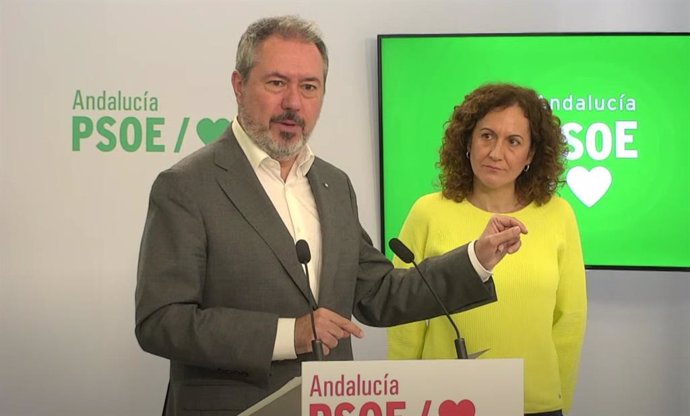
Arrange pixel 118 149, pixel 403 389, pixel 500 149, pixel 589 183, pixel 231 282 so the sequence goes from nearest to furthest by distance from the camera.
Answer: pixel 403 389
pixel 231 282
pixel 500 149
pixel 589 183
pixel 118 149

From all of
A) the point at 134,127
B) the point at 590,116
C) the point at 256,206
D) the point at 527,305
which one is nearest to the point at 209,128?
the point at 134,127

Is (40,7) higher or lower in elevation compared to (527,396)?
higher

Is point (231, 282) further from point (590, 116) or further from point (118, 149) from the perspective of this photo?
point (590, 116)

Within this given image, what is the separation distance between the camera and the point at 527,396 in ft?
9.92

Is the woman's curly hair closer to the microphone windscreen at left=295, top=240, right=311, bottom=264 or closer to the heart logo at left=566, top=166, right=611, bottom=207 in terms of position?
the heart logo at left=566, top=166, right=611, bottom=207

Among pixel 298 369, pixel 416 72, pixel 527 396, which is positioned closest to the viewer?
pixel 298 369

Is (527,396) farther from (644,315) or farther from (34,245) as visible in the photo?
(34,245)

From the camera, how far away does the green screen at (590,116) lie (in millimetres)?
4090

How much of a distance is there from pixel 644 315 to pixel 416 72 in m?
1.49

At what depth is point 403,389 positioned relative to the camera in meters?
1.79

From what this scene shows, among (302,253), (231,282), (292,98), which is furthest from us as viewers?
(292,98)

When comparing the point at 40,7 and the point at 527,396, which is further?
the point at 40,7

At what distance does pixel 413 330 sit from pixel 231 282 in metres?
1.00

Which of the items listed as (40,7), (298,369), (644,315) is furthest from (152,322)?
(644,315)
